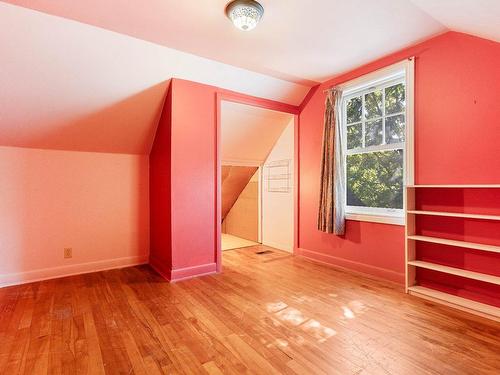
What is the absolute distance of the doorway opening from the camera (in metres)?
3.82

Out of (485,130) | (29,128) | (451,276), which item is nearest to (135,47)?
(29,128)

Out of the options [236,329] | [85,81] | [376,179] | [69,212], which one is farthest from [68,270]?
[376,179]

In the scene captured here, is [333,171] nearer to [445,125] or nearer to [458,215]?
[445,125]

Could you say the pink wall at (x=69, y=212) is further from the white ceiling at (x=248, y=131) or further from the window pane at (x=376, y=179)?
the window pane at (x=376, y=179)

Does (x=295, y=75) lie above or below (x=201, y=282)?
above

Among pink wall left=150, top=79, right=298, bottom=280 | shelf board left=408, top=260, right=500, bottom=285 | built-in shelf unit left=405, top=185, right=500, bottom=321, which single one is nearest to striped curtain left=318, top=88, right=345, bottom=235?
built-in shelf unit left=405, top=185, right=500, bottom=321

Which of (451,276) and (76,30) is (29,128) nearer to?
(76,30)

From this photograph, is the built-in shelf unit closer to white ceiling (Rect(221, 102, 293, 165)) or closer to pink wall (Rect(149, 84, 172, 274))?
white ceiling (Rect(221, 102, 293, 165))

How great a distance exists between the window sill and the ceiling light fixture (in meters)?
2.23

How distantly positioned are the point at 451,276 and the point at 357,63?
2.27m

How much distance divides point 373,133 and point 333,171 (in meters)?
0.61

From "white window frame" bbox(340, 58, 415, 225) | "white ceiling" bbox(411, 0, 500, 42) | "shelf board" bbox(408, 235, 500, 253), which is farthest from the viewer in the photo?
"white window frame" bbox(340, 58, 415, 225)

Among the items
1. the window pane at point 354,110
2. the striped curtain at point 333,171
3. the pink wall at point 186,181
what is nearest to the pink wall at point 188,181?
the pink wall at point 186,181

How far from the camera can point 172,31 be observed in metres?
2.31
